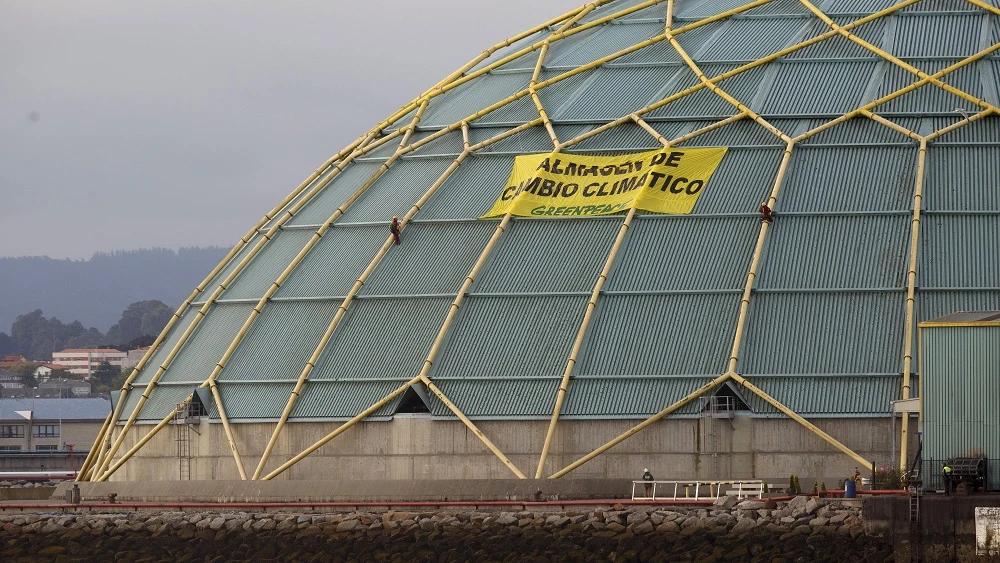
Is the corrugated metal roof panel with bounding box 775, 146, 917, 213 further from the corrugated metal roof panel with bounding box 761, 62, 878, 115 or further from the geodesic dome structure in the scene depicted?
the corrugated metal roof panel with bounding box 761, 62, 878, 115

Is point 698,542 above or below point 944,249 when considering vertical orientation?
below

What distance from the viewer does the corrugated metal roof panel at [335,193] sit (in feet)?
299

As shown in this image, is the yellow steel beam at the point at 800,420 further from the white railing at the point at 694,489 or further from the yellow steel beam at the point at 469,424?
the yellow steel beam at the point at 469,424

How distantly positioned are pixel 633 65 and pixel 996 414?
3409cm

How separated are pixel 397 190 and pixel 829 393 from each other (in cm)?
2482

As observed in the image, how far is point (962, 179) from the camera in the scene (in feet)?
260

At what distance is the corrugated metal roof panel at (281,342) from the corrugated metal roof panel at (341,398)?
1526mm

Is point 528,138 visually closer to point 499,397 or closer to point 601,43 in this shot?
point 601,43

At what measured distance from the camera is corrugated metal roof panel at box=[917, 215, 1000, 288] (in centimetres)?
7612

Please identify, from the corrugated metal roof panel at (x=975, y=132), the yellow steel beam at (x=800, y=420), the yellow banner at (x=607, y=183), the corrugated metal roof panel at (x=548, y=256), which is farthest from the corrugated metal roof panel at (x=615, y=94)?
the yellow steel beam at (x=800, y=420)

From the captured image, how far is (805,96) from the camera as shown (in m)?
84.6

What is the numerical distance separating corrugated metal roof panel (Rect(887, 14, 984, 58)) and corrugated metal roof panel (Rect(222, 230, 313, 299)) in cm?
2910

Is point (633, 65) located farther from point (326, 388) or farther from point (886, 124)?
point (326, 388)

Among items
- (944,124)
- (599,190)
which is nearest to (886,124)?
(944,124)
